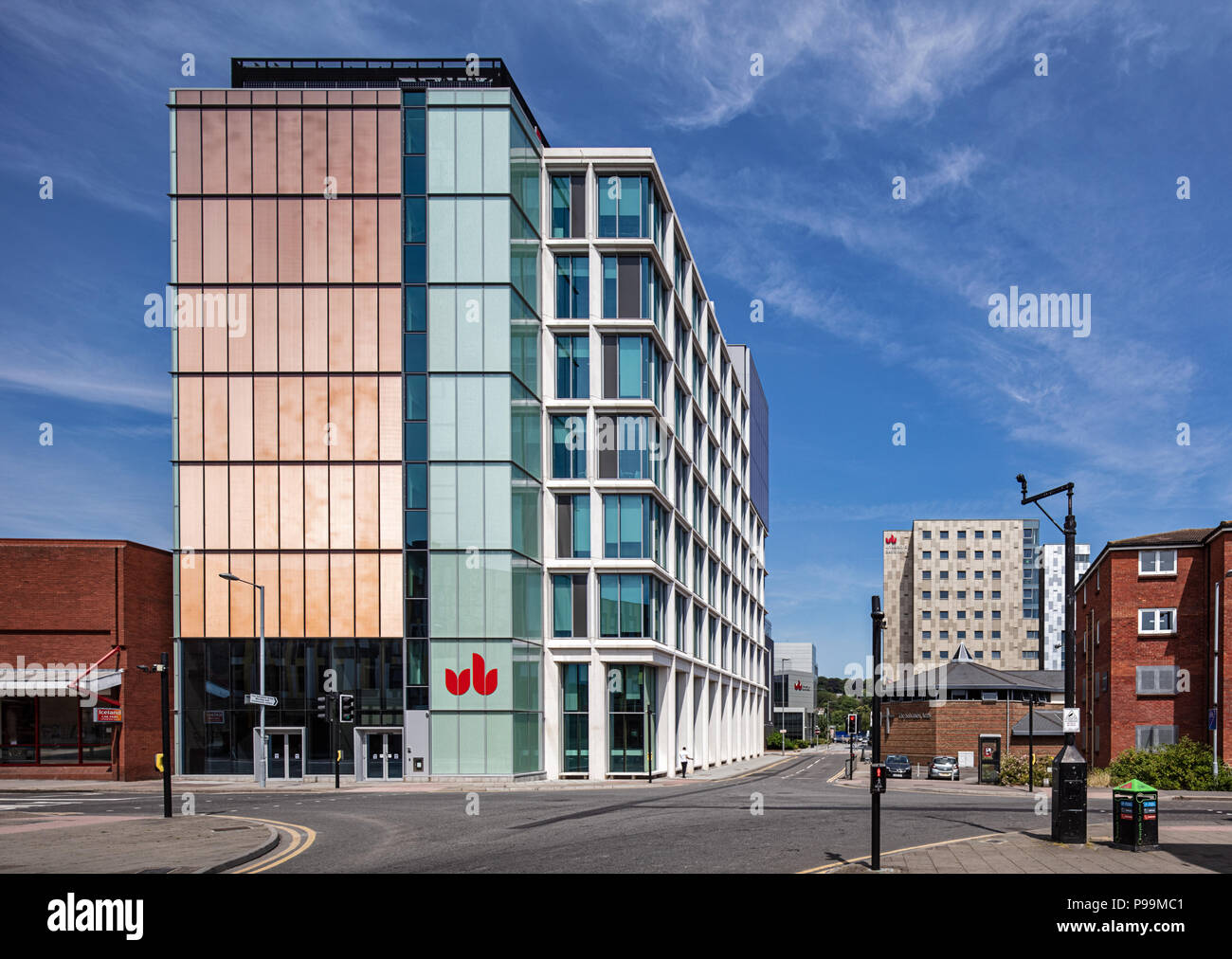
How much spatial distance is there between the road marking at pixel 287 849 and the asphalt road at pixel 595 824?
0.20 metres

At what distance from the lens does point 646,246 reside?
50.5 meters

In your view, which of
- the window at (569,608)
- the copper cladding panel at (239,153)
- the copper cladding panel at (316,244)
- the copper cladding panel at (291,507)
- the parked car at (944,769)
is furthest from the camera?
the parked car at (944,769)

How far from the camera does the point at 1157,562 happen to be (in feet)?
149

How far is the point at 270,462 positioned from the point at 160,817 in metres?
24.2

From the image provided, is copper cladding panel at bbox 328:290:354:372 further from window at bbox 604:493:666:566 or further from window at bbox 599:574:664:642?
window at bbox 599:574:664:642

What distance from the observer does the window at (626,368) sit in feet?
166

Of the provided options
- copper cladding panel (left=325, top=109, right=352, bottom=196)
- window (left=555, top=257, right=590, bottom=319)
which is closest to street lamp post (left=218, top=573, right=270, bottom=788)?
copper cladding panel (left=325, top=109, right=352, bottom=196)

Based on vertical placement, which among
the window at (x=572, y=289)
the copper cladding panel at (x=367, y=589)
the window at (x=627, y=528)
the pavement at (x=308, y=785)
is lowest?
the pavement at (x=308, y=785)

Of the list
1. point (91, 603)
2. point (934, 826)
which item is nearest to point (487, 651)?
point (91, 603)

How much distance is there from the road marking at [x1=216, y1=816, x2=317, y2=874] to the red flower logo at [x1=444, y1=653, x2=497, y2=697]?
1953 cm

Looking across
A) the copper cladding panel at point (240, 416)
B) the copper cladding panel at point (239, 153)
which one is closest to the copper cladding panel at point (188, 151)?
the copper cladding panel at point (239, 153)

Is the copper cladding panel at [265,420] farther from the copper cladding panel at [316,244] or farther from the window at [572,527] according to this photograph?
the window at [572,527]

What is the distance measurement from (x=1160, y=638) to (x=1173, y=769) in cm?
799

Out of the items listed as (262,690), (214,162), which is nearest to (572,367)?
(214,162)
